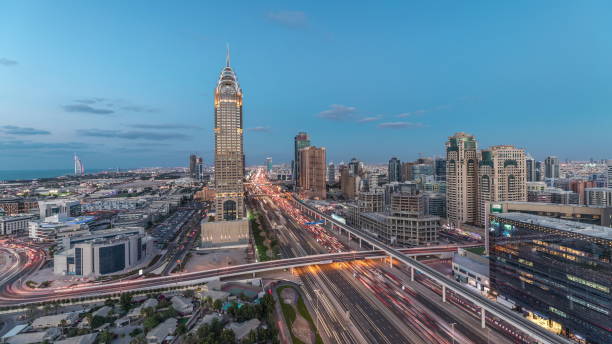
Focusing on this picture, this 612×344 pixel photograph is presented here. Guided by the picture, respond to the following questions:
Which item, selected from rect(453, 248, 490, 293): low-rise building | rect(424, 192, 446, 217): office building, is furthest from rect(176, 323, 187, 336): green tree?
rect(424, 192, 446, 217): office building

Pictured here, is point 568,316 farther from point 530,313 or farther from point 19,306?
point 19,306

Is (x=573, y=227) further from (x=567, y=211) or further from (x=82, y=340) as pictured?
(x=82, y=340)

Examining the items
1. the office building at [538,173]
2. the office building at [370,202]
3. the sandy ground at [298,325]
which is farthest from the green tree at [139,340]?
the office building at [538,173]

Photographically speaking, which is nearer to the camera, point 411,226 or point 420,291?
point 420,291

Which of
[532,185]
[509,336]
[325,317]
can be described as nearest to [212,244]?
[325,317]

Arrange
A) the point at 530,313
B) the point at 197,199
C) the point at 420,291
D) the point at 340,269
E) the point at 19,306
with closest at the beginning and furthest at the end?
the point at 530,313, the point at 19,306, the point at 420,291, the point at 340,269, the point at 197,199

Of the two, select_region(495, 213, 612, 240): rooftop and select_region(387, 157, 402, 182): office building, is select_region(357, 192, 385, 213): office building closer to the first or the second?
select_region(495, 213, 612, 240): rooftop

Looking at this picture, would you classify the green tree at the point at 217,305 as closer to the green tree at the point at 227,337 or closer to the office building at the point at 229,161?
the green tree at the point at 227,337

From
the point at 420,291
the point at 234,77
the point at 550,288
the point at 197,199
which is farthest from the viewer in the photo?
the point at 197,199
